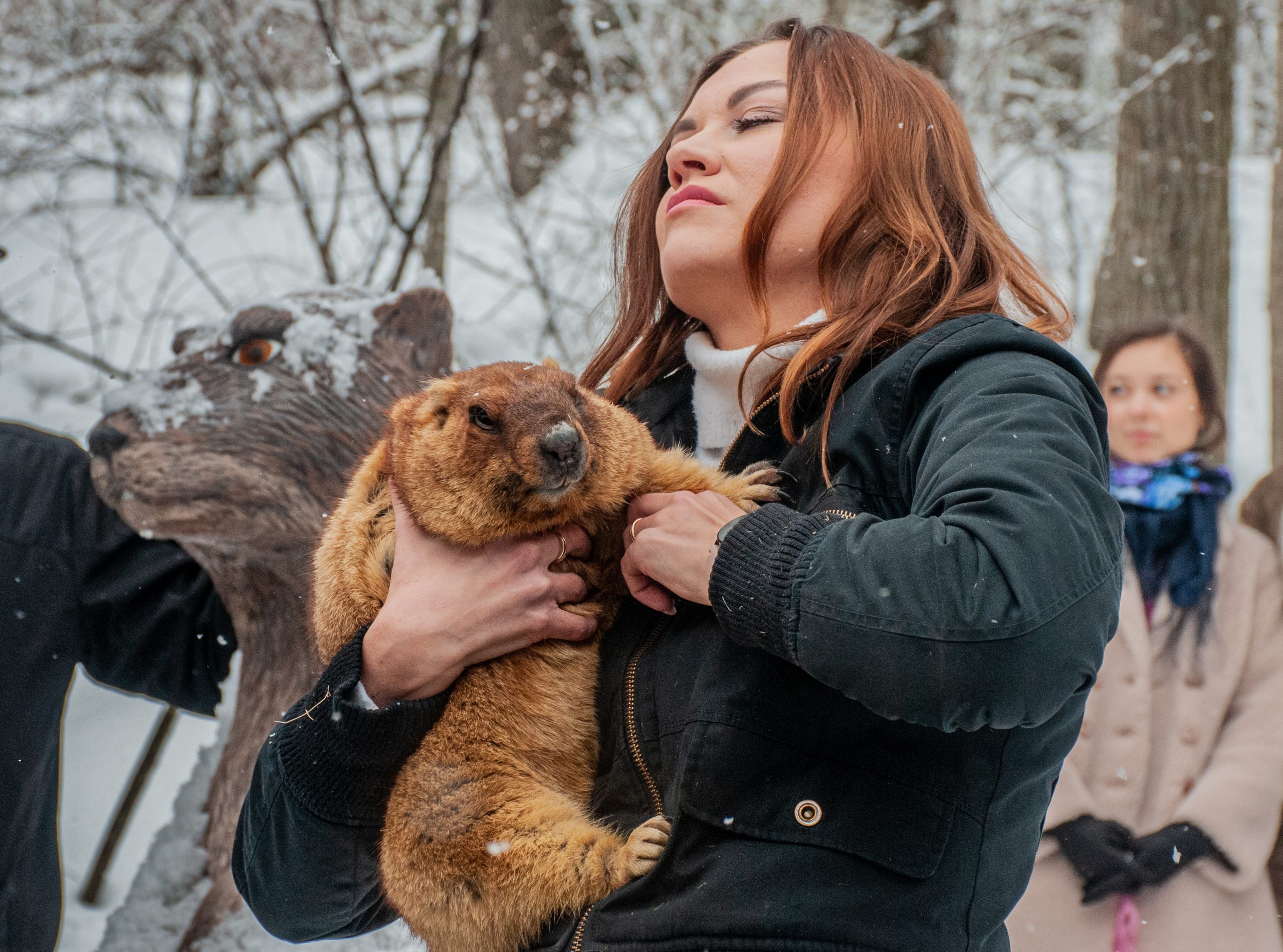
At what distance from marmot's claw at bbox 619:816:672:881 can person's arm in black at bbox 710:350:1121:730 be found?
42cm

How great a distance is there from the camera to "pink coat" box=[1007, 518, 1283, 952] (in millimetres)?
3400

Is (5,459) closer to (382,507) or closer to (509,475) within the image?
(382,507)

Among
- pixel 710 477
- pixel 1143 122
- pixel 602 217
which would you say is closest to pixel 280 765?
pixel 710 477

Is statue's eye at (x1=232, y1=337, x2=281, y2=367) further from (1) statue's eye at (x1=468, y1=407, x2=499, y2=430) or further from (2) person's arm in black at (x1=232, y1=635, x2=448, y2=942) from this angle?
(2) person's arm in black at (x1=232, y1=635, x2=448, y2=942)

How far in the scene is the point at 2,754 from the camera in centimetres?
288

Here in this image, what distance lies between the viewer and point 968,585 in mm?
1312

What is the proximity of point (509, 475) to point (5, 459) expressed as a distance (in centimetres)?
184

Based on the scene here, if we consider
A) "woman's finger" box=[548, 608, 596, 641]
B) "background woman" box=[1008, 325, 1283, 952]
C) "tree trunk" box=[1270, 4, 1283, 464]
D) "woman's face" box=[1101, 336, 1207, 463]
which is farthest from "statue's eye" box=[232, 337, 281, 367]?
"tree trunk" box=[1270, 4, 1283, 464]

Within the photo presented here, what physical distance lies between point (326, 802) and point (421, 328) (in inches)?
57.1

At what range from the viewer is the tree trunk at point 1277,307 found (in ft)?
18.0

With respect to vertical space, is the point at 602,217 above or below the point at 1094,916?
above

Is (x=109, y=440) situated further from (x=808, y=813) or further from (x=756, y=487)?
(x=808, y=813)

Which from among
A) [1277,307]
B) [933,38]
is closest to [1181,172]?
[1277,307]

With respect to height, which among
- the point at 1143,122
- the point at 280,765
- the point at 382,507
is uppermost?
the point at 1143,122
